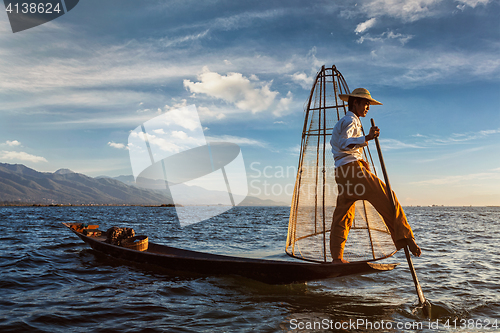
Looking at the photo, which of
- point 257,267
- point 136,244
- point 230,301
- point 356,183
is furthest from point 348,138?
point 136,244

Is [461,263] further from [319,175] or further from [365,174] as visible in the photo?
[365,174]

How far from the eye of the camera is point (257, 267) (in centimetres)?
578

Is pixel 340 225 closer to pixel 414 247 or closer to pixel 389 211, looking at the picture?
pixel 389 211

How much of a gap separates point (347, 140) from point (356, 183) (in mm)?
675

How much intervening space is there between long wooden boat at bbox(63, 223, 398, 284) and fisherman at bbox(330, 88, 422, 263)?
30 cm

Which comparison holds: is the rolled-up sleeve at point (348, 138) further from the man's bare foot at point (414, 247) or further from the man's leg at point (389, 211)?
the man's bare foot at point (414, 247)

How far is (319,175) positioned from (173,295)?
3.93 metres

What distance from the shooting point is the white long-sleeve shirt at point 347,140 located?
169 inches

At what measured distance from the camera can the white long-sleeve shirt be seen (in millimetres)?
4301

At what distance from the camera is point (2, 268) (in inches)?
310

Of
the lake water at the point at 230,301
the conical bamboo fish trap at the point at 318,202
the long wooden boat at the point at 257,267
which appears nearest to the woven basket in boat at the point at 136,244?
the long wooden boat at the point at 257,267

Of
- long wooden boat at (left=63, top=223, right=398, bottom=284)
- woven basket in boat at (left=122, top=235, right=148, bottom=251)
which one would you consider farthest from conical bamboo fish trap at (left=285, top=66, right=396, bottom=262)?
woven basket in boat at (left=122, top=235, right=148, bottom=251)

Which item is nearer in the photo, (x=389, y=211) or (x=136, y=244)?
(x=389, y=211)

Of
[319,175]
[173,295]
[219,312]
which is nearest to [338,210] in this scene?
[319,175]
